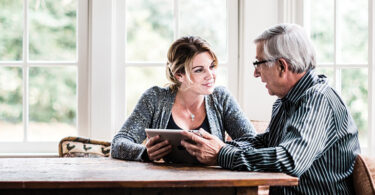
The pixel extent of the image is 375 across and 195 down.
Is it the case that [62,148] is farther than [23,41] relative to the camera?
No

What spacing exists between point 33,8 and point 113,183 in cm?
224

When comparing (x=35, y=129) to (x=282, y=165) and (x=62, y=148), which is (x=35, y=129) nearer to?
(x=62, y=148)

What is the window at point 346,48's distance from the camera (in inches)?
139

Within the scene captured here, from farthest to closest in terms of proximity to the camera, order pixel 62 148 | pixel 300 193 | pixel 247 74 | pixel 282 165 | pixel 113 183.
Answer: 1. pixel 247 74
2. pixel 62 148
3. pixel 300 193
4. pixel 282 165
5. pixel 113 183

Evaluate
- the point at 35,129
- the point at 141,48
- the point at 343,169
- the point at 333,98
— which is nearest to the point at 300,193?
the point at 343,169

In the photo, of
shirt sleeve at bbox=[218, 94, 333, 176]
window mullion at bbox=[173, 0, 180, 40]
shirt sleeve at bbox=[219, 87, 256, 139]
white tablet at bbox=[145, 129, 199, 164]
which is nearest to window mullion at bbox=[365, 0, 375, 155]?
shirt sleeve at bbox=[219, 87, 256, 139]

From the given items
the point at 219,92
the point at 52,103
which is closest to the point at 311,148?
the point at 219,92

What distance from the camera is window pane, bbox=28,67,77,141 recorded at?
364 centimetres

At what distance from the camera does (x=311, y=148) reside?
6.34 ft

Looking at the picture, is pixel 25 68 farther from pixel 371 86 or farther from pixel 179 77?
pixel 371 86

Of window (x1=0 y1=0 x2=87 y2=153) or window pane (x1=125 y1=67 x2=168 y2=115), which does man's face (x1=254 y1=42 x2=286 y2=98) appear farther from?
window (x1=0 y1=0 x2=87 y2=153)

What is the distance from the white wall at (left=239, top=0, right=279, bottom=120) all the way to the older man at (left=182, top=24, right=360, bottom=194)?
1.29 metres

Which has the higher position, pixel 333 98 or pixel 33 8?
pixel 33 8

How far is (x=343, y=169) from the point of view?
2.09m
